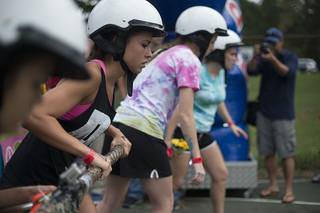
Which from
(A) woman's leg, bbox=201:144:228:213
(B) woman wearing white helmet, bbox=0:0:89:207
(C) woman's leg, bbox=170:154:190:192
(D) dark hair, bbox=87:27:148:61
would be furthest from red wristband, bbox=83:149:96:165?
(A) woman's leg, bbox=201:144:228:213

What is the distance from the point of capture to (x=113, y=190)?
268 centimetres

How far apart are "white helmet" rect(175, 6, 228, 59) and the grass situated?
2.57m

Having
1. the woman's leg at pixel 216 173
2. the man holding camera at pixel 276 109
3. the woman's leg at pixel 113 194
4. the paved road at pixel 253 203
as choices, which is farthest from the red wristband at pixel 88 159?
the man holding camera at pixel 276 109

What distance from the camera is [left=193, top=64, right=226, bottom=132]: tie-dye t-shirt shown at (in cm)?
366

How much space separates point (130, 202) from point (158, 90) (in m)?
2.27

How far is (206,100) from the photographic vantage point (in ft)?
12.0

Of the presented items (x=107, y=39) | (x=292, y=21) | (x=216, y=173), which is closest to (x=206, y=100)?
(x=216, y=173)

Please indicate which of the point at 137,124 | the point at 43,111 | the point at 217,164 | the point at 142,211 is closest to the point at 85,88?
the point at 43,111

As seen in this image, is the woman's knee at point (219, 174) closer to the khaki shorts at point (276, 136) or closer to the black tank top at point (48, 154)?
the khaki shorts at point (276, 136)

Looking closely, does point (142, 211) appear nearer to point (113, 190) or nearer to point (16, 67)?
point (113, 190)

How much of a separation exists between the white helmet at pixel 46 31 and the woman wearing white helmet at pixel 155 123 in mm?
1639

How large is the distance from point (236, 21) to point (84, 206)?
396cm

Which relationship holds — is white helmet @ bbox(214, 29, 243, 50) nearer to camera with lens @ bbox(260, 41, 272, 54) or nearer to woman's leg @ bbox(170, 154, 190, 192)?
camera with lens @ bbox(260, 41, 272, 54)

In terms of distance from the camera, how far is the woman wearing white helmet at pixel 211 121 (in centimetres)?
347
